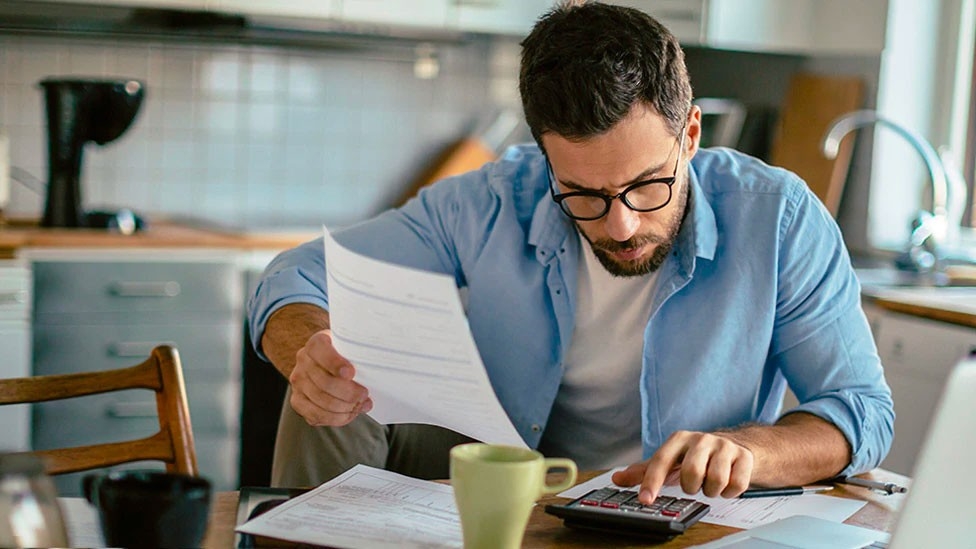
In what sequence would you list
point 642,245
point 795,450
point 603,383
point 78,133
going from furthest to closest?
point 78,133 < point 603,383 < point 642,245 < point 795,450

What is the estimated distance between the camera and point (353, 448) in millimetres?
1617

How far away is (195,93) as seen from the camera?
12.0 ft

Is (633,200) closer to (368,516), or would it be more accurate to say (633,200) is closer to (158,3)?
(368,516)

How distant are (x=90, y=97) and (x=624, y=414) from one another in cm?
205

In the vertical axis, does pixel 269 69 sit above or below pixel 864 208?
above

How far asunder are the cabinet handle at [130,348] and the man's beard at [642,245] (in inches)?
68.8

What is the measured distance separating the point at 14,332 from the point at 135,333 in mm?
302

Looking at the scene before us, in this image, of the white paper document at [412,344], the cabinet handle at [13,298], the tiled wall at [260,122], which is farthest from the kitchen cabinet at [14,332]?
the white paper document at [412,344]

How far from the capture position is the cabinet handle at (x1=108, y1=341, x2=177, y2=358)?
3.07 m

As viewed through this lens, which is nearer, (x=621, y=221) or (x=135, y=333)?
(x=621, y=221)

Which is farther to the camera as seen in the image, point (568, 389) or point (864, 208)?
point (864, 208)

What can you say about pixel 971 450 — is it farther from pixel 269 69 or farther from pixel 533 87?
pixel 269 69

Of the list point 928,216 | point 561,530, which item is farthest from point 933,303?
point 561,530

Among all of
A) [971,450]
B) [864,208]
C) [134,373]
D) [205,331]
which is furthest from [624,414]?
[864,208]
